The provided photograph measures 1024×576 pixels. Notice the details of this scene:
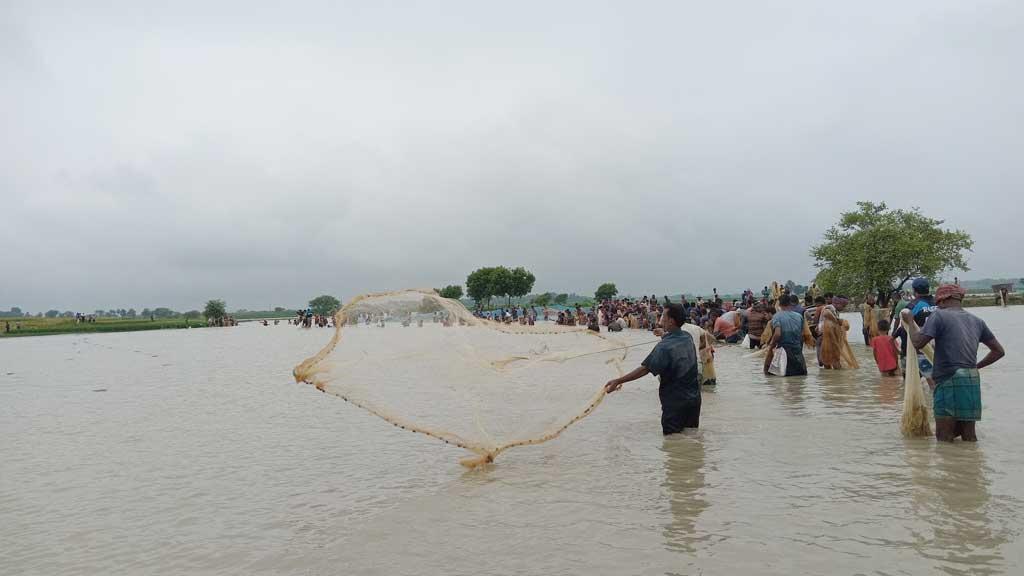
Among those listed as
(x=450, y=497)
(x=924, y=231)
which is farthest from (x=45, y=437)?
(x=924, y=231)

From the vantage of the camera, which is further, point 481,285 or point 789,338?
point 481,285

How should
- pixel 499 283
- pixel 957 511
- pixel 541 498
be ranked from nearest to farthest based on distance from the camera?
1. pixel 957 511
2. pixel 541 498
3. pixel 499 283

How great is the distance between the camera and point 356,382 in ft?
23.8

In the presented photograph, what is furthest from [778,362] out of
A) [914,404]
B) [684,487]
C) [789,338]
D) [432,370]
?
[684,487]

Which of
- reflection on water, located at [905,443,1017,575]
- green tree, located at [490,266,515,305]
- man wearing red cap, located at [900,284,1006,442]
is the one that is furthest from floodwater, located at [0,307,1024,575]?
green tree, located at [490,266,515,305]

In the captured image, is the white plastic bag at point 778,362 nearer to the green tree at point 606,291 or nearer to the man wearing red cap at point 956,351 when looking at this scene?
the man wearing red cap at point 956,351

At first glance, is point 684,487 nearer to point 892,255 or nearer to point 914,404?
point 914,404

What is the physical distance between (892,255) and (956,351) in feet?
160

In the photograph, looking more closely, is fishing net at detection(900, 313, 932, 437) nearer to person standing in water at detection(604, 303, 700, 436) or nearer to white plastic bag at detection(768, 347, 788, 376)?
person standing in water at detection(604, 303, 700, 436)

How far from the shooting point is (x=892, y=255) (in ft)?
161

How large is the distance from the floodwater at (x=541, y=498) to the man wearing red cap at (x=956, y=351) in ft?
1.55

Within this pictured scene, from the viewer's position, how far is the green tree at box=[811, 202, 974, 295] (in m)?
49.3

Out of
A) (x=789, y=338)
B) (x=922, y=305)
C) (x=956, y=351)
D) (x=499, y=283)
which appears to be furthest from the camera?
(x=499, y=283)

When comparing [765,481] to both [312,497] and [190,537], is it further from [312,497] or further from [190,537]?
[190,537]
